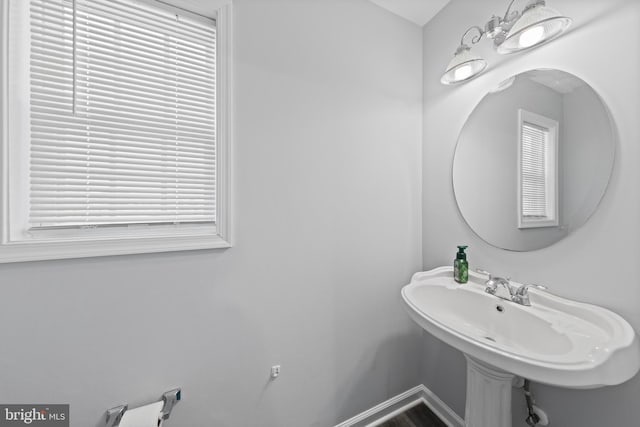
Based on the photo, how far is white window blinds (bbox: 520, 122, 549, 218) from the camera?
1080mm

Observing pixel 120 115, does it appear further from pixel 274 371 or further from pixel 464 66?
pixel 464 66

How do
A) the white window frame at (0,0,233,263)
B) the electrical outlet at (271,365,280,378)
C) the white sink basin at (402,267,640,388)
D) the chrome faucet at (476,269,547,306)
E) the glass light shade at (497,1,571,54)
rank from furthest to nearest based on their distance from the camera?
the electrical outlet at (271,365,280,378)
the chrome faucet at (476,269,547,306)
the glass light shade at (497,1,571,54)
the white window frame at (0,0,233,263)
the white sink basin at (402,267,640,388)

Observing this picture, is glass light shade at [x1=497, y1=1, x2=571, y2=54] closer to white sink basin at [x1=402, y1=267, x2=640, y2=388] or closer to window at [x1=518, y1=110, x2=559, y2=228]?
window at [x1=518, y1=110, x2=559, y2=228]

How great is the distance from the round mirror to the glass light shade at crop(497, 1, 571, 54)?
0.43 ft

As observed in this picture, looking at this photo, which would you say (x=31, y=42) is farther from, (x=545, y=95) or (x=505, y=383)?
(x=505, y=383)

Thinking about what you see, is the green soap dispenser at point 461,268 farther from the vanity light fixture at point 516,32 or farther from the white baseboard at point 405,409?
the vanity light fixture at point 516,32

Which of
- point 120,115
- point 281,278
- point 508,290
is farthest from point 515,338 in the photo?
point 120,115

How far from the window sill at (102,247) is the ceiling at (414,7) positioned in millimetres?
1751

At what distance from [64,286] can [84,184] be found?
0.38 metres

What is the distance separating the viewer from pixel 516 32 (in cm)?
96

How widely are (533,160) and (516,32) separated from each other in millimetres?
Result: 568

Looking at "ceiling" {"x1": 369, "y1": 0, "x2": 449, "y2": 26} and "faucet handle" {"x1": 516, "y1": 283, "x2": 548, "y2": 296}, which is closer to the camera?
"faucet handle" {"x1": 516, "y1": 283, "x2": 548, "y2": 296}

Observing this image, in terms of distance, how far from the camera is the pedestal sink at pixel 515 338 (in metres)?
0.65

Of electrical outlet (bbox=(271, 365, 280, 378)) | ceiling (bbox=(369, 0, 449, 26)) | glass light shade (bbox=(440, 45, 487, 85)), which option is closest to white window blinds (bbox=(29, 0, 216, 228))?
electrical outlet (bbox=(271, 365, 280, 378))
